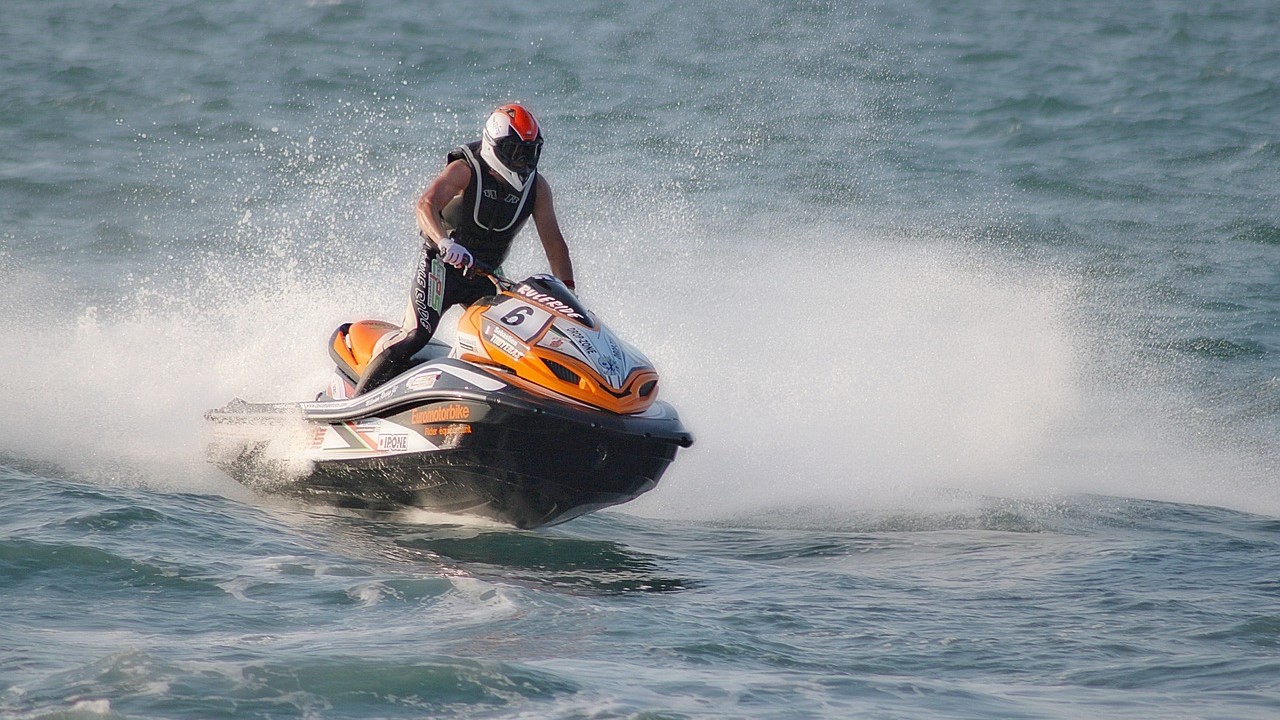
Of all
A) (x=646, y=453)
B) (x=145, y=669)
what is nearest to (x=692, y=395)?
(x=646, y=453)

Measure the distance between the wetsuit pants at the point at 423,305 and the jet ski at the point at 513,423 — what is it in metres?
0.11

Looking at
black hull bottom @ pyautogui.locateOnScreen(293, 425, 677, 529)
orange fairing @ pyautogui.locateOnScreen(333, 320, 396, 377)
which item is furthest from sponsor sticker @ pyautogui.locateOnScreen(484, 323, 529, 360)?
orange fairing @ pyautogui.locateOnScreen(333, 320, 396, 377)

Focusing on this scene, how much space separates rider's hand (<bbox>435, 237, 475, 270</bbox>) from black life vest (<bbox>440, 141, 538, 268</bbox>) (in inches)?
14.5

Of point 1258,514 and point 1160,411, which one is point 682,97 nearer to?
point 1160,411

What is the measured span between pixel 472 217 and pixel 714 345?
3969mm

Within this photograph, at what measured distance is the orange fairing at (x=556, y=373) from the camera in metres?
5.71

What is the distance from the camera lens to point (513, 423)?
5.64 metres

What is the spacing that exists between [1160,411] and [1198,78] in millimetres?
11667

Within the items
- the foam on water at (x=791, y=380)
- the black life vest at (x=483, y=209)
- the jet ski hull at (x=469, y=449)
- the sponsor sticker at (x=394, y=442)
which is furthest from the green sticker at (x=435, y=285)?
the foam on water at (x=791, y=380)

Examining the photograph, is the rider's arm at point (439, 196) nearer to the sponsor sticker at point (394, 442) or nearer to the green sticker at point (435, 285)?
the green sticker at point (435, 285)

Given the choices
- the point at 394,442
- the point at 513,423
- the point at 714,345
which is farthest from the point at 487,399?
the point at 714,345

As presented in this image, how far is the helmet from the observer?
6.11 metres

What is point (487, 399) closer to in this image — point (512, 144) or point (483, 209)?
point (483, 209)

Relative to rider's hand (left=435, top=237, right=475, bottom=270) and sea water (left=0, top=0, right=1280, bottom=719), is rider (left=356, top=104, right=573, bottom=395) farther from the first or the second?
sea water (left=0, top=0, right=1280, bottom=719)
